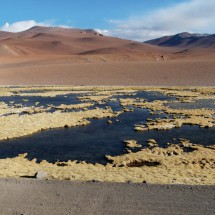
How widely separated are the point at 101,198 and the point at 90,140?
10.5 metres

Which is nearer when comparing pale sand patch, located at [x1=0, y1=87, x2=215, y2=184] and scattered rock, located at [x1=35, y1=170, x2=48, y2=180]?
scattered rock, located at [x1=35, y1=170, x2=48, y2=180]

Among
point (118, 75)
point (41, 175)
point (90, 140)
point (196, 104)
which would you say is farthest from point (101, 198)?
point (118, 75)

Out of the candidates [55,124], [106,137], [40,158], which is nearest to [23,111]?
[55,124]

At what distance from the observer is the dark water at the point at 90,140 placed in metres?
18.3

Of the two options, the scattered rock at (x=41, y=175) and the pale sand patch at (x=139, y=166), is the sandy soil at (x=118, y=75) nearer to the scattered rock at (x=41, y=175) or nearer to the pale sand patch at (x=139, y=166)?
the pale sand patch at (x=139, y=166)

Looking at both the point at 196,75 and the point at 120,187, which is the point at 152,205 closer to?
the point at 120,187

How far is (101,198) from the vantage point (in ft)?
35.6

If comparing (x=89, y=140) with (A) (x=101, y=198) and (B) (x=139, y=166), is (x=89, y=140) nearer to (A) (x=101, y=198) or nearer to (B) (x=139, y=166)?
(B) (x=139, y=166)

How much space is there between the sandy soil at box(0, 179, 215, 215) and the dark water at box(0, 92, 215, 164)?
509 centimetres

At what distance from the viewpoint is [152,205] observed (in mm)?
10359

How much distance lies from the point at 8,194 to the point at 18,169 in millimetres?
4059

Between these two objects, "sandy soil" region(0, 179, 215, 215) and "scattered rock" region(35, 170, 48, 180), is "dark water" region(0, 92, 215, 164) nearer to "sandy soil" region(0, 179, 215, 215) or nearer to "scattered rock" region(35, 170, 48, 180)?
"scattered rock" region(35, 170, 48, 180)

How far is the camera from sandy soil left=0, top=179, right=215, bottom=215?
1012cm

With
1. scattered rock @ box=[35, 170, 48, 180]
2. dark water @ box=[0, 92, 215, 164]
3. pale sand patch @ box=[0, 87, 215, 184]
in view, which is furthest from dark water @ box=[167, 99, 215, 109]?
scattered rock @ box=[35, 170, 48, 180]
